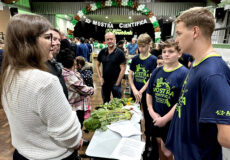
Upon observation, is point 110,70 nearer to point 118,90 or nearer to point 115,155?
point 118,90

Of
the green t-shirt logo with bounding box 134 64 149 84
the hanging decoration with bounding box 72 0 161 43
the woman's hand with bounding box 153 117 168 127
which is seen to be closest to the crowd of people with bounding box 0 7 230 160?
the woman's hand with bounding box 153 117 168 127

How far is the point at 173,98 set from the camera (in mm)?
1550

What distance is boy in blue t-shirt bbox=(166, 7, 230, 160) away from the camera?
2.34 ft

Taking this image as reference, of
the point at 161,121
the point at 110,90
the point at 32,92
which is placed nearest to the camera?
the point at 32,92

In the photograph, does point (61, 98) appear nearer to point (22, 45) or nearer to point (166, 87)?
point (22, 45)

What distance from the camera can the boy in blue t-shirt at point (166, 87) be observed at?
60.5 inches

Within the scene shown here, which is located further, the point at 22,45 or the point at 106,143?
the point at 106,143

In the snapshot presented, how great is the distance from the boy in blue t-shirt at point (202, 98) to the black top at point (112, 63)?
1.89 metres

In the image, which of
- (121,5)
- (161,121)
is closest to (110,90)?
(161,121)

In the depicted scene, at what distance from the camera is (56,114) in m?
0.77

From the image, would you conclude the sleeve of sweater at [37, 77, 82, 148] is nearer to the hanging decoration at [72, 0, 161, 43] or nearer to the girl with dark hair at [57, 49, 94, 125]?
the girl with dark hair at [57, 49, 94, 125]

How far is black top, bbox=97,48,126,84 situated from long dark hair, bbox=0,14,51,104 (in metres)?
2.09

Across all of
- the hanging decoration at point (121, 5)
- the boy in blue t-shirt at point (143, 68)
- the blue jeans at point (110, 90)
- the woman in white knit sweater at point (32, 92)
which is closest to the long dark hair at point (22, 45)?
the woman in white knit sweater at point (32, 92)

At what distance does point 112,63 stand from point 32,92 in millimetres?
2189
